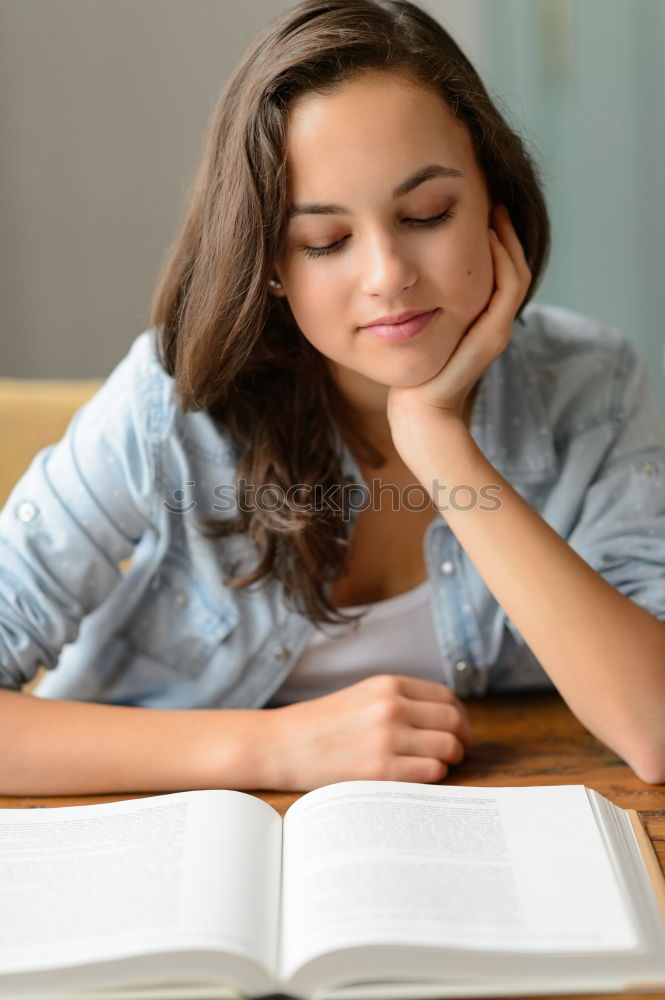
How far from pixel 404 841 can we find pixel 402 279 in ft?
1.59

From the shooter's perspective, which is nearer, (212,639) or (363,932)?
(363,932)

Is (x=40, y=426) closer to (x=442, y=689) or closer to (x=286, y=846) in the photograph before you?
(x=442, y=689)

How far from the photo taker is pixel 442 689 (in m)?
1.02

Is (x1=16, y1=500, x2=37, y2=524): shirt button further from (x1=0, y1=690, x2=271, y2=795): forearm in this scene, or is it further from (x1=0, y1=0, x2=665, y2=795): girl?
(x1=0, y1=690, x2=271, y2=795): forearm

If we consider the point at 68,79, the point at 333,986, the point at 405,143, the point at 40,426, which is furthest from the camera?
the point at 68,79

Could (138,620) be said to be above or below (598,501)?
below

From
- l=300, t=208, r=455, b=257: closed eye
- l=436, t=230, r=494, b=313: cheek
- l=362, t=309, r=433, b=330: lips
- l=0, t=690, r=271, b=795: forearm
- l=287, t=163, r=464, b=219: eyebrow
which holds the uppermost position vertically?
l=287, t=163, r=464, b=219: eyebrow

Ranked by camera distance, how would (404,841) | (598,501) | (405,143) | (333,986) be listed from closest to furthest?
(333,986) → (404,841) → (405,143) → (598,501)

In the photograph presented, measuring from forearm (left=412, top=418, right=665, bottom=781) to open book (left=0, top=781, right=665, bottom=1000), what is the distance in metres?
0.13

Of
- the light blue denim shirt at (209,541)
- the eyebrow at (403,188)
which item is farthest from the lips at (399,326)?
the light blue denim shirt at (209,541)

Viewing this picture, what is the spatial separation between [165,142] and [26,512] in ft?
5.89

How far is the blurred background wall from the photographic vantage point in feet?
7.84

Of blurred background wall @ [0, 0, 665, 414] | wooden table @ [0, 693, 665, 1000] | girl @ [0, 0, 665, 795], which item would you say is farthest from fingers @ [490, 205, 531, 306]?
blurred background wall @ [0, 0, 665, 414]

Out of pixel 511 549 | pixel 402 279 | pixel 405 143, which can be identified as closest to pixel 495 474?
pixel 511 549
